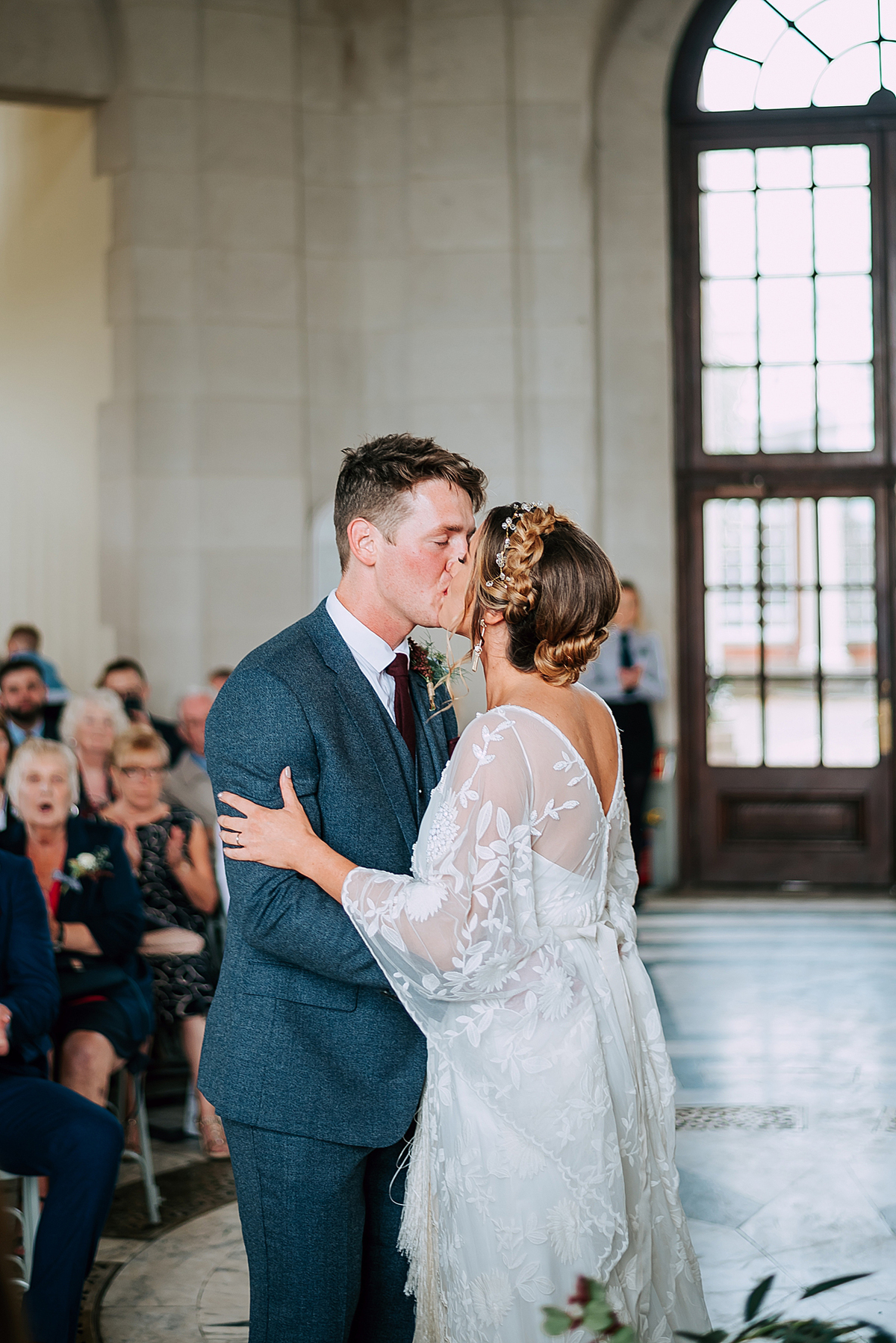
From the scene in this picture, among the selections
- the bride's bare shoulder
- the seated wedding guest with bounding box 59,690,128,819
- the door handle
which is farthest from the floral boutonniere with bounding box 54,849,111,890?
the door handle

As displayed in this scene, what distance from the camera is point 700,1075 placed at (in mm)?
4988

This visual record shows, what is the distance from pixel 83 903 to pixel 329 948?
7.53 ft

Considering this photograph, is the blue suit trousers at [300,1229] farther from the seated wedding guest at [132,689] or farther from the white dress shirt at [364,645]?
the seated wedding guest at [132,689]

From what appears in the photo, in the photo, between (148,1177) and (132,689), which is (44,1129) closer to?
(148,1177)

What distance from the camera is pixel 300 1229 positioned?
2.01 meters

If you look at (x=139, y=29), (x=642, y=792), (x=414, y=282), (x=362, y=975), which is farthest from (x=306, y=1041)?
(x=139, y=29)

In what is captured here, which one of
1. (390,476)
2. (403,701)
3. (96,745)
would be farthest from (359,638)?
(96,745)

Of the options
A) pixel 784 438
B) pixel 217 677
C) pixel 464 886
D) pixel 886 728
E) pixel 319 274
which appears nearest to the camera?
pixel 464 886

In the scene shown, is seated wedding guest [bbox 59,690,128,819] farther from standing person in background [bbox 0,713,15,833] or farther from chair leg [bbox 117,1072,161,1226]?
chair leg [bbox 117,1072,161,1226]

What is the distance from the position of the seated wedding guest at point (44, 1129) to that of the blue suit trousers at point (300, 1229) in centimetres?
84

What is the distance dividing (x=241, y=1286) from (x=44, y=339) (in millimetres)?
7077

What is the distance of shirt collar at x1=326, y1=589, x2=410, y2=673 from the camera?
2.17 metres

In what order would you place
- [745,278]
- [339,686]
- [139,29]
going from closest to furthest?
1. [339,686]
2. [139,29]
3. [745,278]

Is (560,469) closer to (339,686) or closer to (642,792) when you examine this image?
(642,792)
